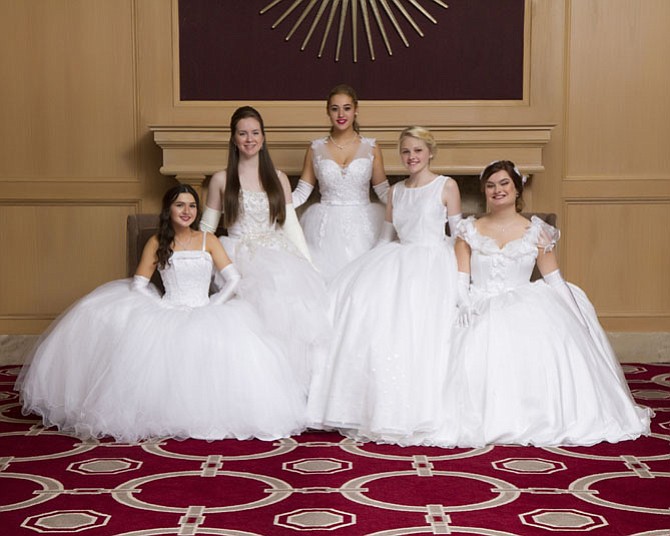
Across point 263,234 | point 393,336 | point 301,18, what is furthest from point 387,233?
point 301,18

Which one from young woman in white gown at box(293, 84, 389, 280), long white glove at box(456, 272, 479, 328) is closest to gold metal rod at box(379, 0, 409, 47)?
young woman in white gown at box(293, 84, 389, 280)

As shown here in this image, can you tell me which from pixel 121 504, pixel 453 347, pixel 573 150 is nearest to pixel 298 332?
pixel 453 347

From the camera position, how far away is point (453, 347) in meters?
4.28

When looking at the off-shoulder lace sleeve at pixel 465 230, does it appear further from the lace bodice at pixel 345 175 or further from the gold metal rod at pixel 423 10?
the gold metal rod at pixel 423 10

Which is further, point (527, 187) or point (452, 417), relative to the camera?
point (527, 187)

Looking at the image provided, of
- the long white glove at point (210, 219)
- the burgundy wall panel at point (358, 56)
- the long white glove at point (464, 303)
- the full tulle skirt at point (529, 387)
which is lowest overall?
the full tulle skirt at point (529, 387)

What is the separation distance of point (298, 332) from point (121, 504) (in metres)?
1.38

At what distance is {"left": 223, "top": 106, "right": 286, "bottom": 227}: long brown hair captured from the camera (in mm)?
4930

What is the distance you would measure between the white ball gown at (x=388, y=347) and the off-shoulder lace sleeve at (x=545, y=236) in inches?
16.9

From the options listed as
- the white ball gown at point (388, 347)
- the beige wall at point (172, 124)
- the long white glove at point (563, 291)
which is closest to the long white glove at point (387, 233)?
the white ball gown at point (388, 347)

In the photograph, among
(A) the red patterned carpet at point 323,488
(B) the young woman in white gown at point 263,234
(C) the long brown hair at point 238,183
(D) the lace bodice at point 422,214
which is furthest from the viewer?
(C) the long brown hair at point 238,183

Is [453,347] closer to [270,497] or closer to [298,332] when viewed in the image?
[298,332]

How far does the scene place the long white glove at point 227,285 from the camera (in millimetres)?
4574
